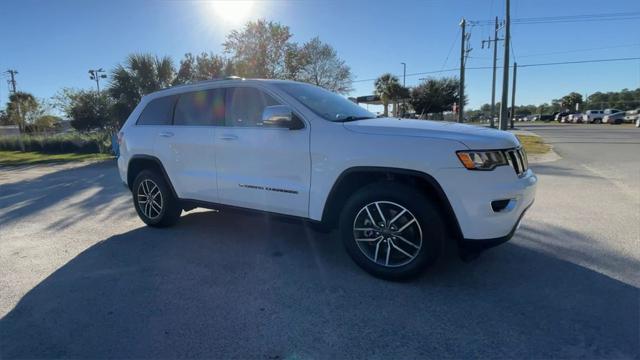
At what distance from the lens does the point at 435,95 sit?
4900 cm

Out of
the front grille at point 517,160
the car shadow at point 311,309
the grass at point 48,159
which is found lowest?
the grass at point 48,159

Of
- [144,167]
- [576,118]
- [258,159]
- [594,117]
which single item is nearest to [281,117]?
[258,159]

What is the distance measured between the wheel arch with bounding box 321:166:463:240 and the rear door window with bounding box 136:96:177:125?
2570 mm

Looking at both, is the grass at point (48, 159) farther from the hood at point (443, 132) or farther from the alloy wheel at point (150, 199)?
the hood at point (443, 132)

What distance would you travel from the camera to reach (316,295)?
3180 millimetres

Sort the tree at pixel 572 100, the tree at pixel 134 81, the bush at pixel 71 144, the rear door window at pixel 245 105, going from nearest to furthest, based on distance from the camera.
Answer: the rear door window at pixel 245 105
the tree at pixel 134 81
the bush at pixel 71 144
the tree at pixel 572 100

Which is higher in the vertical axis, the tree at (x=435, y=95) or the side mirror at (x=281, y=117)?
the tree at (x=435, y=95)

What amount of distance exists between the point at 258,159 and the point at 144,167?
7.12 ft

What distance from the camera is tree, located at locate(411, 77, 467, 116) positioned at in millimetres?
49062

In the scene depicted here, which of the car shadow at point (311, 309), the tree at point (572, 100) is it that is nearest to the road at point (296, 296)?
the car shadow at point (311, 309)

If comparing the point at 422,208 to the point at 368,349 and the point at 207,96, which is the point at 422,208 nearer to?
the point at 368,349

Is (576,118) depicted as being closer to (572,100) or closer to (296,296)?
(572,100)

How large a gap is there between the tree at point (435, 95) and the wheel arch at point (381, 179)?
47.6m

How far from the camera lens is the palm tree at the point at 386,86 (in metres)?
46.3
